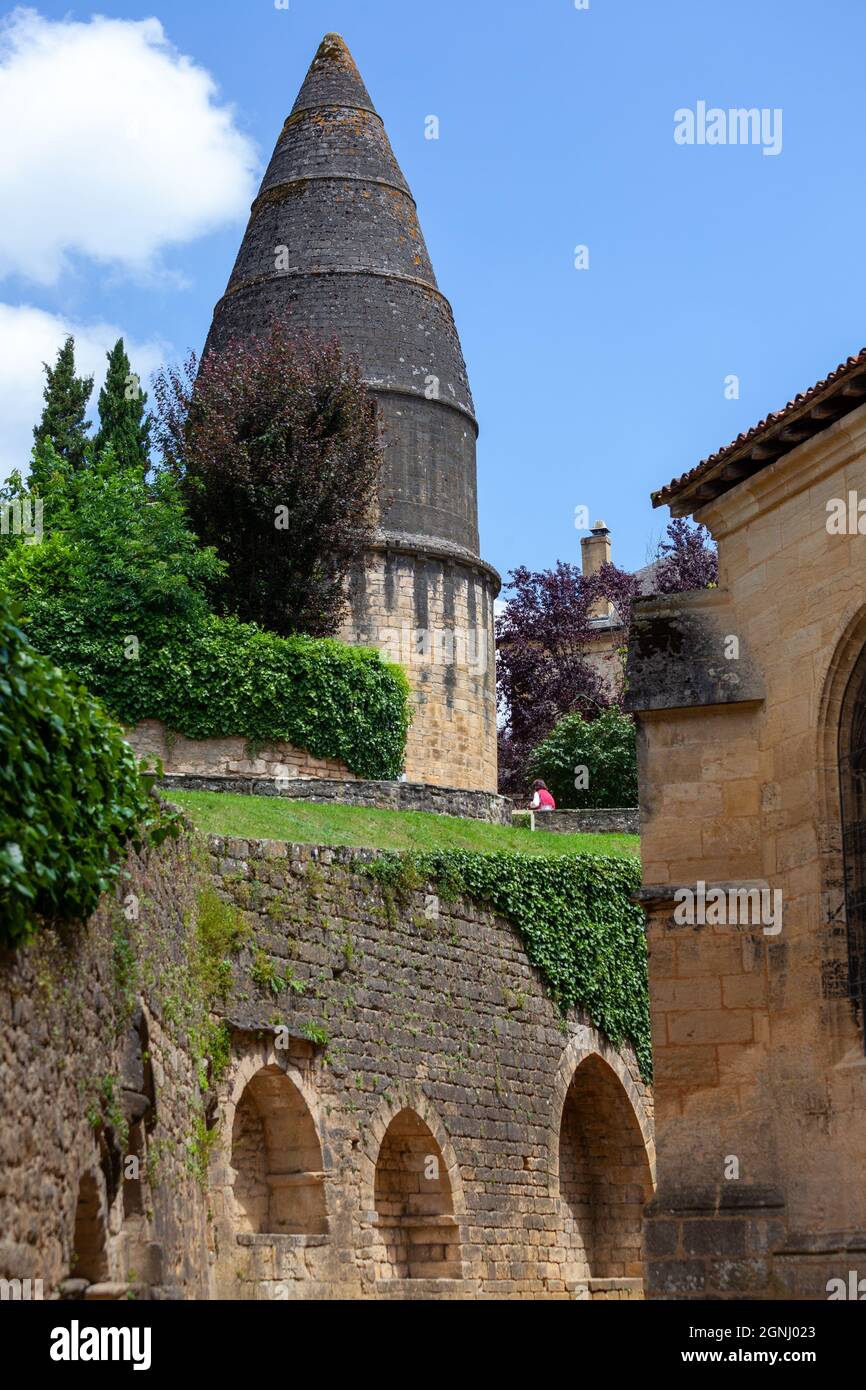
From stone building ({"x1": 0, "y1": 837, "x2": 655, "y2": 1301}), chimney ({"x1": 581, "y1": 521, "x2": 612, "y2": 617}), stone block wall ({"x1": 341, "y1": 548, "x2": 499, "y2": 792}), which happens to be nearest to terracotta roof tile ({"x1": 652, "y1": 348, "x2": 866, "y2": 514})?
stone building ({"x1": 0, "y1": 837, "x2": 655, "y2": 1301})

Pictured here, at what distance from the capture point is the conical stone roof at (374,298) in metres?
34.4

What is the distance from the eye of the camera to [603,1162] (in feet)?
77.2

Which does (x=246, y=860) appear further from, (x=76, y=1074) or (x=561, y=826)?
(x=561, y=826)

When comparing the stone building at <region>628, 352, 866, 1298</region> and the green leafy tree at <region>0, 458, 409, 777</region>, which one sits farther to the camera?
the green leafy tree at <region>0, 458, 409, 777</region>

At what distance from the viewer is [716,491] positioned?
48.9ft

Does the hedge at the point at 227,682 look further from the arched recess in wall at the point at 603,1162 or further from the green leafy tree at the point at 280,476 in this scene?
the arched recess in wall at the point at 603,1162

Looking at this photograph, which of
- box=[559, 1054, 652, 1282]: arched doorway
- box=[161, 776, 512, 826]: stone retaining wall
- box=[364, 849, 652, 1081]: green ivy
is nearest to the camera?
box=[364, 849, 652, 1081]: green ivy

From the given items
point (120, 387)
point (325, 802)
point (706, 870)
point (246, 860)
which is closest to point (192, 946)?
point (246, 860)

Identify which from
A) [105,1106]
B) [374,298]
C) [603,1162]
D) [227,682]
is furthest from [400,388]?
[105,1106]

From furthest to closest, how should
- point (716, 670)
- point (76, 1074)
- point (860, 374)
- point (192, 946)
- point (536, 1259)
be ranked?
point (536, 1259) → point (192, 946) → point (716, 670) → point (860, 374) → point (76, 1074)

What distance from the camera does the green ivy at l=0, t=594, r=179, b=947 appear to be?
336 inches

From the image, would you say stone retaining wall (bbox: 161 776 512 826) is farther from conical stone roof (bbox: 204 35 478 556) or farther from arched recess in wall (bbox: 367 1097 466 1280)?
conical stone roof (bbox: 204 35 478 556)

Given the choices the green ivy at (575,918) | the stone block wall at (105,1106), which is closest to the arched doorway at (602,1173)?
the green ivy at (575,918)

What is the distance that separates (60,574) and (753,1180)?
17.8 meters
